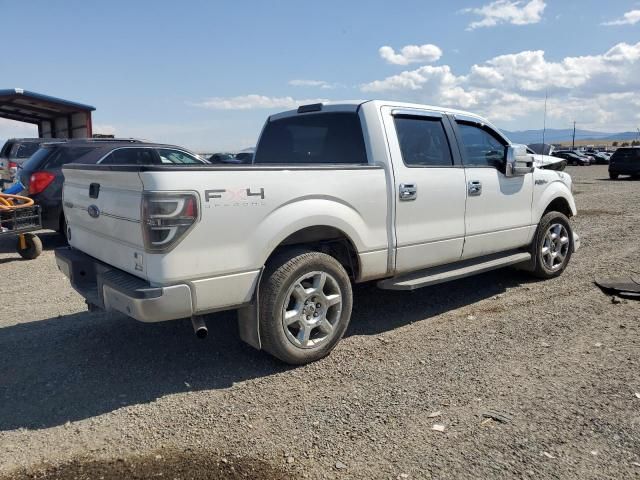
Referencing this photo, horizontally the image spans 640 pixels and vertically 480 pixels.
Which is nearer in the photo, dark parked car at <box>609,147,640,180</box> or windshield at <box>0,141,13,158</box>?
windshield at <box>0,141,13,158</box>

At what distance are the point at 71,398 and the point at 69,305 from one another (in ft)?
7.68

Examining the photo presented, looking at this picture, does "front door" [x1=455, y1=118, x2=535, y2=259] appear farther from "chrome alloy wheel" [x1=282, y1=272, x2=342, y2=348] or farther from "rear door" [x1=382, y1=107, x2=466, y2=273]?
"chrome alloy wheel" [x1=282, y1=272, x2=342, y2=348]

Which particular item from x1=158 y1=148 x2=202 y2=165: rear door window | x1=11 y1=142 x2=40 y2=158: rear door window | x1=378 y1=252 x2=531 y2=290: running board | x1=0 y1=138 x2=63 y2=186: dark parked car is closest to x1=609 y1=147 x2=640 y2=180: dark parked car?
x1=158 y1=148 x2=202 y2=165: rear door window

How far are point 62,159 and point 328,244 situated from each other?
22.1 feet

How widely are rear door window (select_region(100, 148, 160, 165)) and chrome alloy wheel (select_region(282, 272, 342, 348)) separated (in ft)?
22.1

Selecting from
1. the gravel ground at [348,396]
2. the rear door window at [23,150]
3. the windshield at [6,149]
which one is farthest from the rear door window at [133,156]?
the windshield at [6,149]

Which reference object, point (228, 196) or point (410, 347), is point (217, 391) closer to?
point (228, 196)

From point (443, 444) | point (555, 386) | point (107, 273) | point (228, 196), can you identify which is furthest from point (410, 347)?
point (107, 273)

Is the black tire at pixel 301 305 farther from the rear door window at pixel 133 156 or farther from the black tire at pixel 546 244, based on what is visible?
the rear door window at pixel 133 156

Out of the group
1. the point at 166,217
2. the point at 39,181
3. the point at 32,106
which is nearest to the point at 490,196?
the point at 166,217

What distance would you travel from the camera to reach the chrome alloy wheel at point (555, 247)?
21.1 feet

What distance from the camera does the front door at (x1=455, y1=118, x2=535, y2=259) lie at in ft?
17.5

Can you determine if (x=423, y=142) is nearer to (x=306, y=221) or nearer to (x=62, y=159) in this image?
(x=306, y=221)

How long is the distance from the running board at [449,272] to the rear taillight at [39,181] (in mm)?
6704
